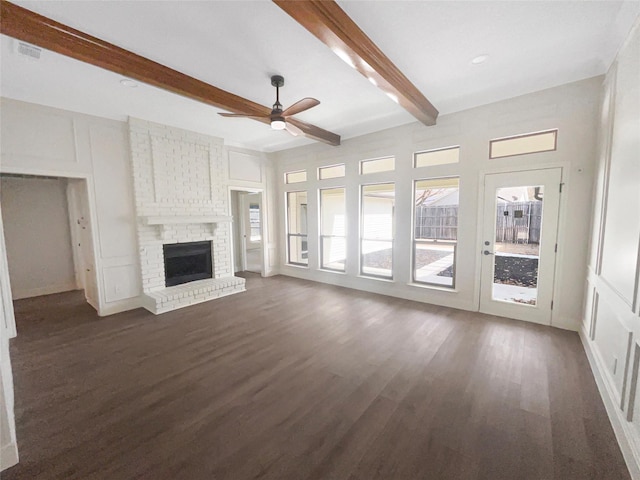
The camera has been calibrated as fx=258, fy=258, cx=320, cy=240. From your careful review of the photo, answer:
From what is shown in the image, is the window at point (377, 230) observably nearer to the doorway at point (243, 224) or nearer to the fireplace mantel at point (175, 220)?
the fireplace mantel at point (175, 220)

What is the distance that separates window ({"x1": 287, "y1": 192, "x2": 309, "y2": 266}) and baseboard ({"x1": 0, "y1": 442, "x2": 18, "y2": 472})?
5.22 metres

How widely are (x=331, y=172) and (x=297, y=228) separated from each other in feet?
5.80

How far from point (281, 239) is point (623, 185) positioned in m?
5.79

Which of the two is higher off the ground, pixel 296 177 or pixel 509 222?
pixel 296 177

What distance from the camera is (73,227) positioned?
5410 millimetres

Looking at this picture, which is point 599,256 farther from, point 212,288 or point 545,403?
point 212,288

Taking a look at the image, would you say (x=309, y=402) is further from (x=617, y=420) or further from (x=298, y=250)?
(x=298, y=250)

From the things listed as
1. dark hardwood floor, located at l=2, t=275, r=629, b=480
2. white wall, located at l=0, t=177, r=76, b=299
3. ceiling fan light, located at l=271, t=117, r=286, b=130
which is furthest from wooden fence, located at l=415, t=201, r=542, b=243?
white wall, located at l=0, t=177, r=76, b=299

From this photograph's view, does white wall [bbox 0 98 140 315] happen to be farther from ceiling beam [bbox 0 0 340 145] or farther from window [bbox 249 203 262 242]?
window [bbox 249 203 262 242]

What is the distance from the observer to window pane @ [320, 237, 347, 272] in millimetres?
6016

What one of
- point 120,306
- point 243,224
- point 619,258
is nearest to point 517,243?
point 619,258

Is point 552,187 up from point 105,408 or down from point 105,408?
up

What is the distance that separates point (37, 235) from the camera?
5109 mm

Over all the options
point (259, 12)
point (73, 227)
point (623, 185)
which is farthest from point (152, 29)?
point (73, 227)
